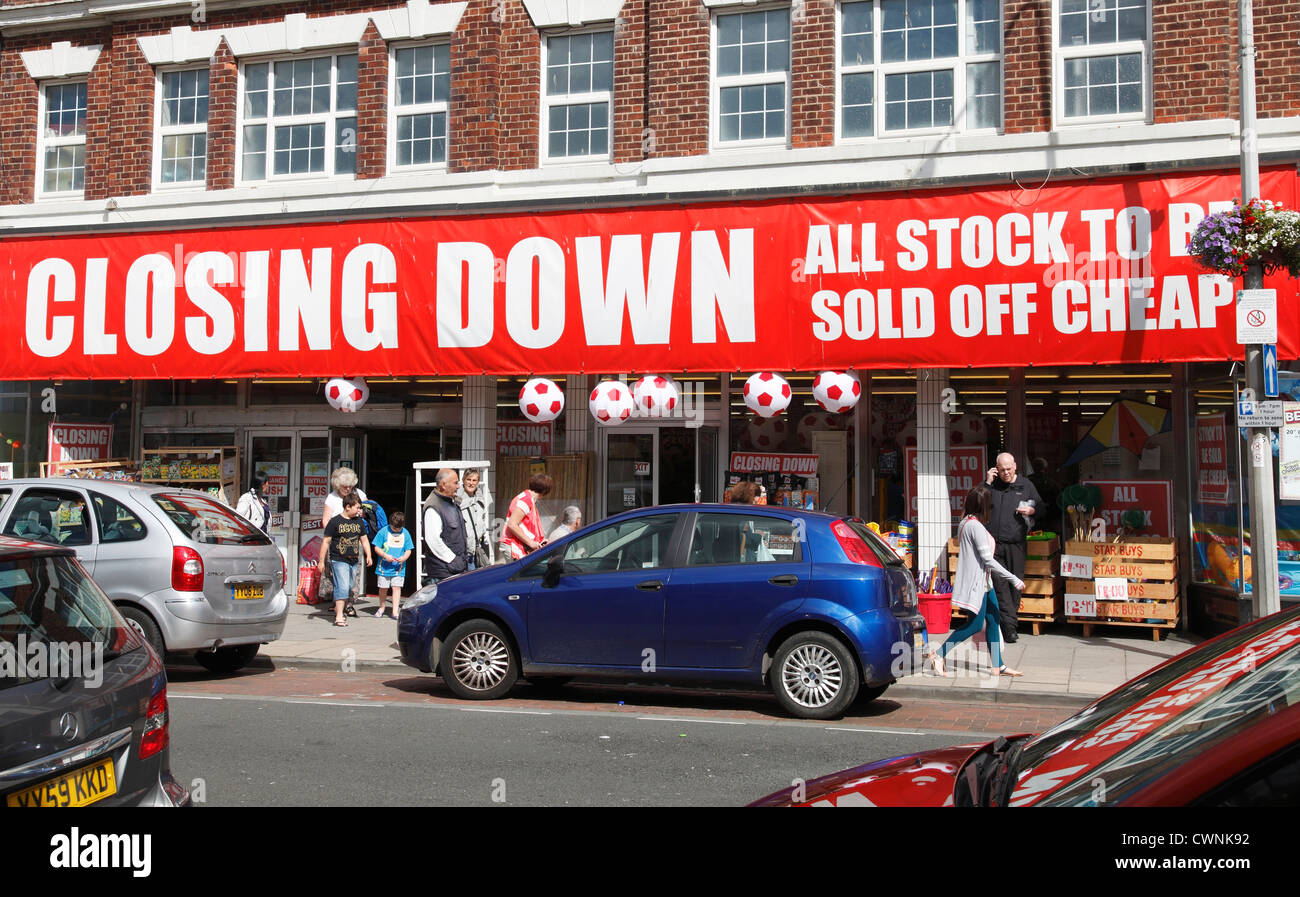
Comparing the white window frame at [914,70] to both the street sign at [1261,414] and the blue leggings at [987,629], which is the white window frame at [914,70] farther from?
the blue leggings at [987,629]

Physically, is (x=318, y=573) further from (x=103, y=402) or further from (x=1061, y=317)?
(x=1061, y=317)

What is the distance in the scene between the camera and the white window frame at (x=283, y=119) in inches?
603

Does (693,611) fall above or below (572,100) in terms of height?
below

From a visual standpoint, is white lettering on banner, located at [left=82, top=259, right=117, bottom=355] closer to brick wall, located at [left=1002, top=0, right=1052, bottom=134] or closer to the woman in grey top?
the woman in grey top

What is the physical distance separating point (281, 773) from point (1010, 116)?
10.8 meters

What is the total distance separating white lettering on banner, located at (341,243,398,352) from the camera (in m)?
14.0

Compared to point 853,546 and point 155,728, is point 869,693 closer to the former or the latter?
point 853,546

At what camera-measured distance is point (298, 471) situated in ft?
52.1

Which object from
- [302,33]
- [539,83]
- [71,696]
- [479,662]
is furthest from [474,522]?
[71,696]

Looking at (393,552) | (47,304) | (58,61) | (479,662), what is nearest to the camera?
(479,662)

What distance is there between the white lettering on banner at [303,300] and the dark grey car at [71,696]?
10119 millimetres

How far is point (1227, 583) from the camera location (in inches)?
455

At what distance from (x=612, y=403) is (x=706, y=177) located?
10.5ft

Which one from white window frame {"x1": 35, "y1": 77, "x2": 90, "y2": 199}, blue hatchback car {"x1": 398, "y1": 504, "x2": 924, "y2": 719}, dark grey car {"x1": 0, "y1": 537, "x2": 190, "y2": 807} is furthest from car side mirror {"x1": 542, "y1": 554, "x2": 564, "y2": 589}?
white window frame {"x1": 35, "y1": 77, "x2": 90, "y2": 199}
